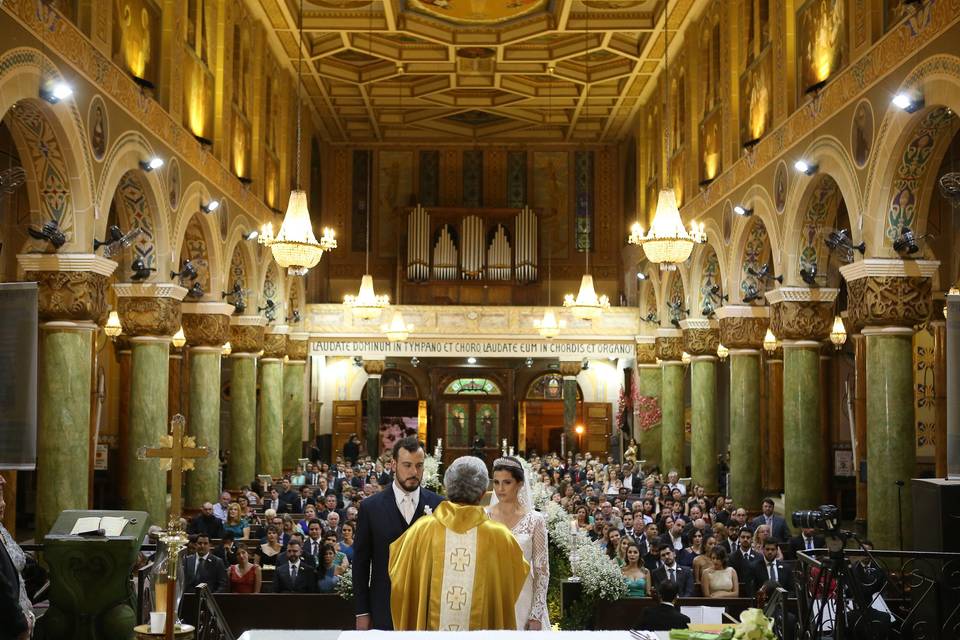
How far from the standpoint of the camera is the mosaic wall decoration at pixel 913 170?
38.5 ft

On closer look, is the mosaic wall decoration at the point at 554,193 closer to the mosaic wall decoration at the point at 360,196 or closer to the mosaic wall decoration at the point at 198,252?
the mosaic wall decoration at the point at 360,196

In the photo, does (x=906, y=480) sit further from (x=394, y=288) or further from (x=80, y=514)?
(x=394, y=288)

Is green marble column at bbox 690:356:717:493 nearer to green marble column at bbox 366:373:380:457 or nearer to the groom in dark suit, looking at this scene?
green marble column at bbox 366:373:380:457

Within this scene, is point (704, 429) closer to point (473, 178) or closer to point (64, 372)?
point (64, 372)

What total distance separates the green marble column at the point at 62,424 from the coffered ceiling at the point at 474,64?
39.0 ft

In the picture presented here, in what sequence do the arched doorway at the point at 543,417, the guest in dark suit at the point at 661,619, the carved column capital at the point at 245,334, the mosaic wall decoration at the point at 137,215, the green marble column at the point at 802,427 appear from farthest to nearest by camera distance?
1. the arched doorway at the point at 543,417
2. the carved column capital at the point at 245,334
3. the green marble column at the point at 802,427
4. the mosaic wall decoration at the point at 137,215
5. the guest in dark suit at the point at 661,619

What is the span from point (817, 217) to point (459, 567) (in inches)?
487

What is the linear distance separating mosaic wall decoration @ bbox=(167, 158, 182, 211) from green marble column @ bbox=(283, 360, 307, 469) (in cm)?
1199

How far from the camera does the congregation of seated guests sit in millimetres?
11070

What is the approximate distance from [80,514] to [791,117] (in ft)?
38.6

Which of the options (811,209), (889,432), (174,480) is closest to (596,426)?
(811,209)

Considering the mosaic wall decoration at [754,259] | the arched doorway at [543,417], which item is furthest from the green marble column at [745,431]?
the arched doorway at [543,417]

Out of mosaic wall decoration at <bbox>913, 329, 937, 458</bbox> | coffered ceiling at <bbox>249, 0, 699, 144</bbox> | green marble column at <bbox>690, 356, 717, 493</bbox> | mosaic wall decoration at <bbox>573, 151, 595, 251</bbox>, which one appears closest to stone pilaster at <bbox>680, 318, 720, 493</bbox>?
green marble column at <bbox>690, 356, 717, 493</bbox>

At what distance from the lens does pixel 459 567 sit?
4.89 metres
